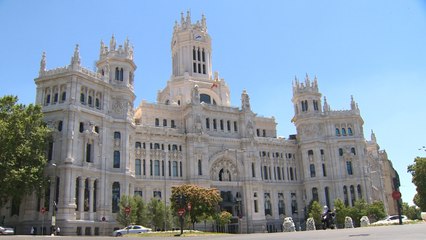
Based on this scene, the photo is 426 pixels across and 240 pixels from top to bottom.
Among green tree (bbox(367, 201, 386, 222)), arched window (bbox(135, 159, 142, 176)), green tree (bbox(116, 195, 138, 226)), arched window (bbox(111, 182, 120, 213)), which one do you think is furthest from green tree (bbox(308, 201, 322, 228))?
arched window (bbox(111, 182, 120, 213))

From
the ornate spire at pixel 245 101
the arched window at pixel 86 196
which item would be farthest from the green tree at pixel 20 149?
the ornate spire at pixel 245 101

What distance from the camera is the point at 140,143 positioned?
7394cm

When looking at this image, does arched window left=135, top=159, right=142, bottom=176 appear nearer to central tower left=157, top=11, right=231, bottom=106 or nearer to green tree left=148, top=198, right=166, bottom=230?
green tree left=148, top=198, right=166, bottom=230

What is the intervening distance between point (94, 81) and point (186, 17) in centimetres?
3934

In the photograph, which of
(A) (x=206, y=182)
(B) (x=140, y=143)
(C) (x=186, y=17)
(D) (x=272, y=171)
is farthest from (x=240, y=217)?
(C) (x=186, y=17)

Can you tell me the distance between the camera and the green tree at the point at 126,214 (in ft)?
190

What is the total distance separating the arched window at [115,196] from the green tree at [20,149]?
1194cm

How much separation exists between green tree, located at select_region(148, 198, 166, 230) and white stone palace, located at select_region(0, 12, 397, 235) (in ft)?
16.6

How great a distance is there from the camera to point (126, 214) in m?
57.7

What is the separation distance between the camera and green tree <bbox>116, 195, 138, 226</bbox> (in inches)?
2284

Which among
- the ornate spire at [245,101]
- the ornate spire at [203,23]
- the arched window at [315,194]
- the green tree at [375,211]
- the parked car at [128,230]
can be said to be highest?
the ornate spire at [203,23]

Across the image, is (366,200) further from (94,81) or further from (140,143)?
(94,81)

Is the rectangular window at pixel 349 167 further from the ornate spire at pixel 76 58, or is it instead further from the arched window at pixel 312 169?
the ornate spire at pixel 76 58

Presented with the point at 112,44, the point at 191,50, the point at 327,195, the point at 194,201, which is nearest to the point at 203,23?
the point at 191,50
